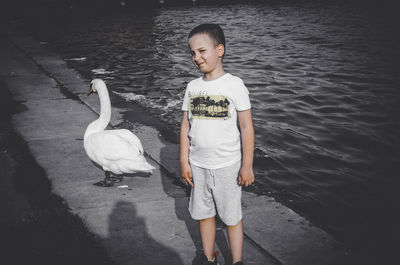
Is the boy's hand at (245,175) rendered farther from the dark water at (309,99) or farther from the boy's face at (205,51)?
the dark water at (309,99)

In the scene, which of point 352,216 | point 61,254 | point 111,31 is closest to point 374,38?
point 111,31

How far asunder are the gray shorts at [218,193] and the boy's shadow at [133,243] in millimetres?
528

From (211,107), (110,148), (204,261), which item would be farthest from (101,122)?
(204,261)

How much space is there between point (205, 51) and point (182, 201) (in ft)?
6.03

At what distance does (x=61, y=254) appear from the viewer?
121 inches

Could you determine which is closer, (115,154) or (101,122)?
(115,154)

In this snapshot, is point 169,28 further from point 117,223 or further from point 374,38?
point 117,223

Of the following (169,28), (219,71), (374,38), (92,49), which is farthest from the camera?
(169,28)

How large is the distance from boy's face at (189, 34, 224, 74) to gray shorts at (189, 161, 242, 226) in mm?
A: 772

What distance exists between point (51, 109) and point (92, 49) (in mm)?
8314

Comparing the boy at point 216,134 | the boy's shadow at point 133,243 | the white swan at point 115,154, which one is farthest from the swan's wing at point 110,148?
the boy at point 216,134

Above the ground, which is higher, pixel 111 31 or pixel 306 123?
pixel 111 31

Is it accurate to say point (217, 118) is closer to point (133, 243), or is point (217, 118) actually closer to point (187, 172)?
point (187, 172)

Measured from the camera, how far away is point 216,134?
270 centimetres
